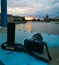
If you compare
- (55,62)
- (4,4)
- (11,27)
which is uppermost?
(4,4)

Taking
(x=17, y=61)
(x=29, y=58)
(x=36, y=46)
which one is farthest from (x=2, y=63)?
(x=36, y=46)

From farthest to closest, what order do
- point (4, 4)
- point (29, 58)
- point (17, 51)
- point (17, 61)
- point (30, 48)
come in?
1. point (4, 4)
2. point (30, 48)
3. point (17, 51)
4. point (29, 58)
5. point (17, 61)

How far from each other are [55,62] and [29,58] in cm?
63

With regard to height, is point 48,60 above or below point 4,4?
below

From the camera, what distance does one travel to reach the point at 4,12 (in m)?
13.8

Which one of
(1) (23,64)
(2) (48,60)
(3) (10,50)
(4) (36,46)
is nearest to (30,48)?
(4) (36,46)

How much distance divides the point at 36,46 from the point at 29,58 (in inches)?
27.4

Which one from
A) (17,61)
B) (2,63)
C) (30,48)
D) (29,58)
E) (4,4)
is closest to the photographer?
(2,63)

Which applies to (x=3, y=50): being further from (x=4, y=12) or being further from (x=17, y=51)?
(x=4, y=12)

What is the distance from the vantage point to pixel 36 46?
487 cm

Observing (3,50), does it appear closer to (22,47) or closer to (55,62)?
(22,47)

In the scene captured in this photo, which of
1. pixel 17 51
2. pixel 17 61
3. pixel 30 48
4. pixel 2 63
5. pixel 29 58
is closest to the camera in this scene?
pixel 2 63

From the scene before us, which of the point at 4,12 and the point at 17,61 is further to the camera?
the point at 4,12

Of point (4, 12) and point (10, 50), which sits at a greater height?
point (4, 12)
